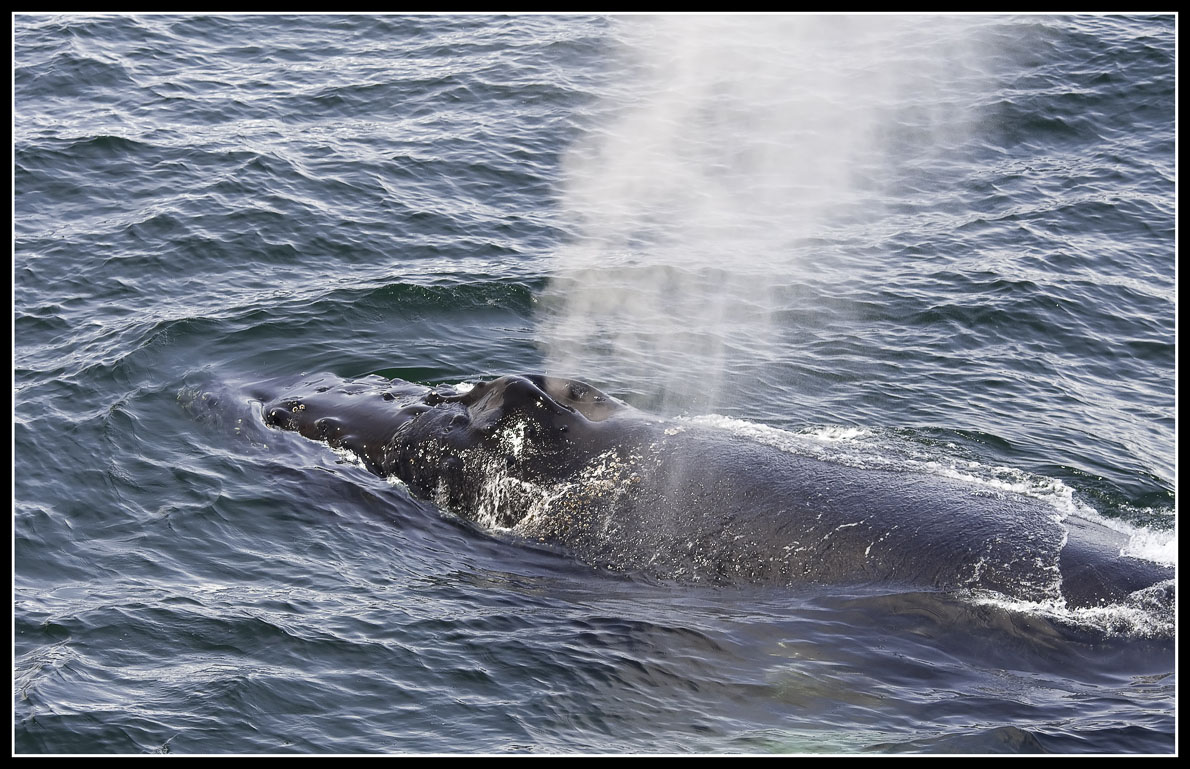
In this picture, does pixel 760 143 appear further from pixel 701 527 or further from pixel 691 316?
pixel 701 527

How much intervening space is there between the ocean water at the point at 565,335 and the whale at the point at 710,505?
0.87ft

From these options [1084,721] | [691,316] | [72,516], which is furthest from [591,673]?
[691,316]

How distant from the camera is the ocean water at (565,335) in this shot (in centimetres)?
1041

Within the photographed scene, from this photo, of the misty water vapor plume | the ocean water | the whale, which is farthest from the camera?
the misty water vapor plume

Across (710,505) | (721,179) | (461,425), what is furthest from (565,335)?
(721,179)

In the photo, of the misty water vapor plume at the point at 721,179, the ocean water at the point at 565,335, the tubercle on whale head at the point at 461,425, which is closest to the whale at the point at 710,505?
the tubercle on whale head at the point at 461,425

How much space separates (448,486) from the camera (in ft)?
43.4

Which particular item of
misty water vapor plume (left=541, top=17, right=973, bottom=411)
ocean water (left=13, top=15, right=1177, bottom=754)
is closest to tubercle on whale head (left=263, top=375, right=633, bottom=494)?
ocean water (left=13, top=15, right=1177, bottom=754)

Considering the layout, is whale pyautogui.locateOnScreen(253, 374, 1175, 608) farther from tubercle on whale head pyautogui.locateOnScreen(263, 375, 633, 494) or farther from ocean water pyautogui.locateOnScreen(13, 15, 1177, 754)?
ocean water pyautogui.locateOnScreen(13, 15, 1177, 754)

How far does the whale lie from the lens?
11094 mm

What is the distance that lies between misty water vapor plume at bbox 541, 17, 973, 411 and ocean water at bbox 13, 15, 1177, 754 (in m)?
0.11

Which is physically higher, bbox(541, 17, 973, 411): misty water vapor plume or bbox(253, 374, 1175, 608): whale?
bbox(541, 17, 973, 411): misty water vapor plume

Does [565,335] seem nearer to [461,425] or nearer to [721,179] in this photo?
[461,425]

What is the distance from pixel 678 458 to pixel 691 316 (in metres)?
8.03
